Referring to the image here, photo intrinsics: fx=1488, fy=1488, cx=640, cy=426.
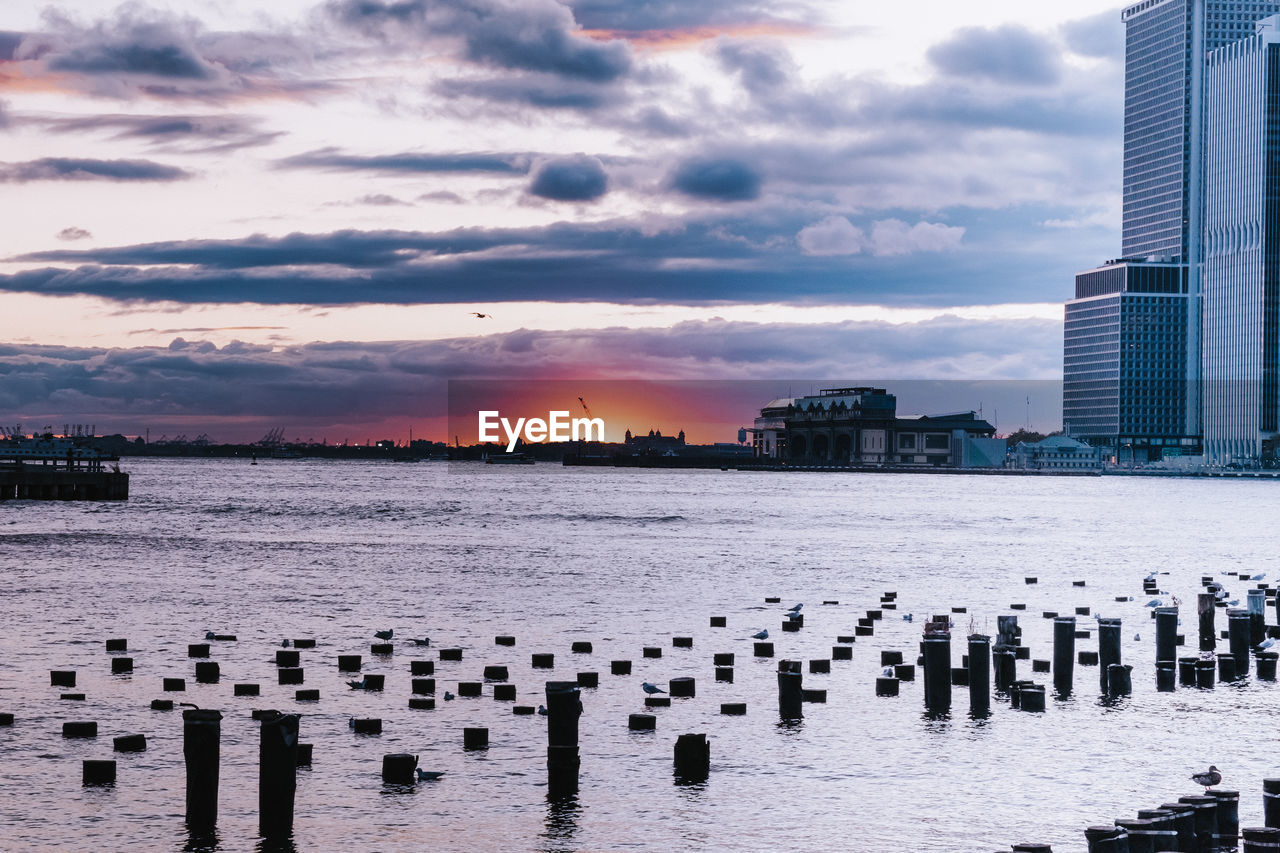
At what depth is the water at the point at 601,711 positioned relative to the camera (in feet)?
76.3

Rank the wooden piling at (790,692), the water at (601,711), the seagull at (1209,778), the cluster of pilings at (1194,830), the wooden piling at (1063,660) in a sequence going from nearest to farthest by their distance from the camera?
the cluster of pilings at (1194,830) < the water at (601,711) < the seagull at (1209,778) < the wooden piling at (790,692) < the wooden piling at (1063,660)

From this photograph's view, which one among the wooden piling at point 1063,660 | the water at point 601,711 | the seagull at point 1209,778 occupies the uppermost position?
the wooden piling at point 1063,660

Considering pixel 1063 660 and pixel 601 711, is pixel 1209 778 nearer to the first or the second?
pixel 1063 660

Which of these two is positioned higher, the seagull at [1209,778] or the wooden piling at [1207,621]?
the wooden piling at [1207,621]

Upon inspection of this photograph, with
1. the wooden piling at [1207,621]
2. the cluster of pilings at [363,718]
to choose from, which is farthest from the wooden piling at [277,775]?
the wooden piling at [1207,621]

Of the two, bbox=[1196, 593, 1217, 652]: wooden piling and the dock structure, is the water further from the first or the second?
the dock structure

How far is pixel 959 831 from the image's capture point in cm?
2317

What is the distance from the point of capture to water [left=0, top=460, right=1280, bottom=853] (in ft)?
76.3

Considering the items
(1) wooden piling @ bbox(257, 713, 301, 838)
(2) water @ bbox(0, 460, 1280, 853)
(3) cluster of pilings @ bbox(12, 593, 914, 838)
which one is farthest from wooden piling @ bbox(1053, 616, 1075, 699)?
(1) wooden piling @ bbox(257, 713, 301, 838)

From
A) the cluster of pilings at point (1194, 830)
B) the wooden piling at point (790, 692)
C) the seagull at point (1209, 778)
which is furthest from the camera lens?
the wooden piling at point (790, 692)

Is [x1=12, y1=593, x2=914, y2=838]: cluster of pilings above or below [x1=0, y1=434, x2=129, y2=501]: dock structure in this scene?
below

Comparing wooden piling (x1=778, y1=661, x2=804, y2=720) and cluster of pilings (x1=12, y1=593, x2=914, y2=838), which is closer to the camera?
cluster of pilings (x1=12, y1=593, x2=914, y2=838)

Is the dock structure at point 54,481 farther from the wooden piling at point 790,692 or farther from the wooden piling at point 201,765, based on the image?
the wooden piling at point 201,765

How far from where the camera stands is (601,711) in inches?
1243
